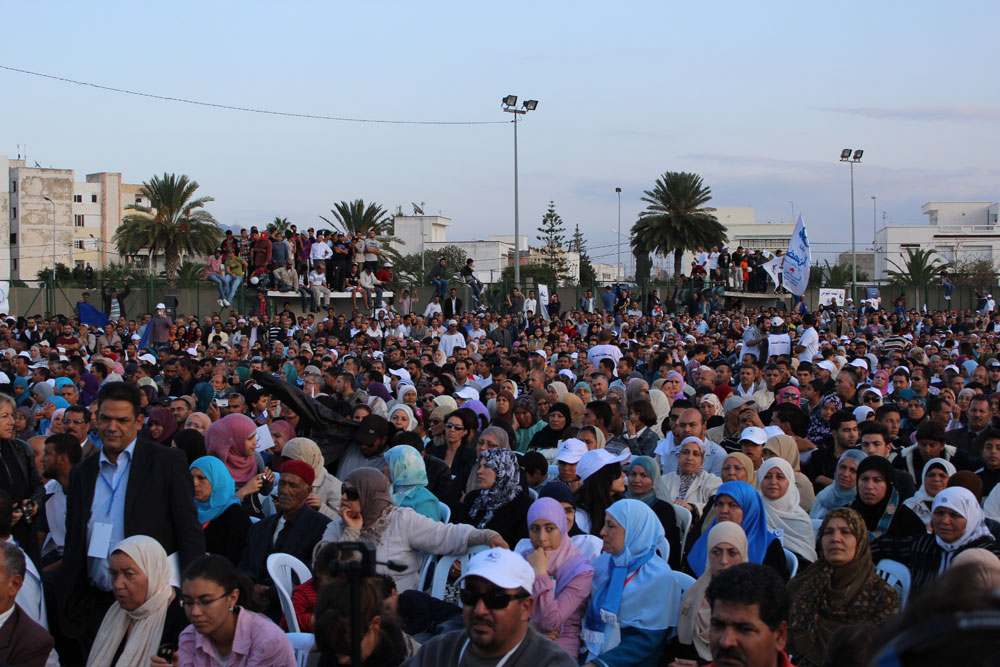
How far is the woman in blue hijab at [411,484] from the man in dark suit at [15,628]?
247 centimetres

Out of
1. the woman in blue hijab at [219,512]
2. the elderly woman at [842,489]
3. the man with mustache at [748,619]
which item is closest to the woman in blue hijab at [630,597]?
the man with mustache at [748,619]

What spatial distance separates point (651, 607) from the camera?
195 inches

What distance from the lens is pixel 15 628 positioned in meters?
4.37

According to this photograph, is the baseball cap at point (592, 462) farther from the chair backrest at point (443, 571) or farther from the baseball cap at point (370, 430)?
the baseball cap at point (370, 430)

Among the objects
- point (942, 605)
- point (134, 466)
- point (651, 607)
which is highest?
point (942, 605)

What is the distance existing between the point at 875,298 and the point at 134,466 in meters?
34.0

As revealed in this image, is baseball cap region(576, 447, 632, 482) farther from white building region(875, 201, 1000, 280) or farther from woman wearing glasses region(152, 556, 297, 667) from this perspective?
white building region(875, 201, 1000, 280)

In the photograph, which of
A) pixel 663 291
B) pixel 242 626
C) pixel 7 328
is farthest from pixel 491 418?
pixel 663 291

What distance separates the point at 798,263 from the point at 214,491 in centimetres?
1882

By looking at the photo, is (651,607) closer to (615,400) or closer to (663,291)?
(615,400)

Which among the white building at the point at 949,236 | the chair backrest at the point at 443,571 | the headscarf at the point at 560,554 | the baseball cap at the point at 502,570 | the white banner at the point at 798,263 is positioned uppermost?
the white building at the point at 949,236

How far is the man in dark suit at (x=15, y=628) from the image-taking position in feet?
14.2

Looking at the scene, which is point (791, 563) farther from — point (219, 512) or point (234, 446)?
point (234, 446)

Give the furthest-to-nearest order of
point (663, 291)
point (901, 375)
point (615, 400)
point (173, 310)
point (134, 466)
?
point (663, 291), point (173, 310), point (901, 375), point (615, 400), point (134, 466)
